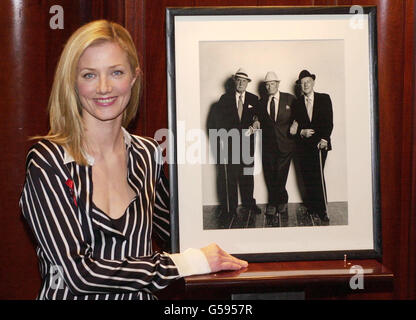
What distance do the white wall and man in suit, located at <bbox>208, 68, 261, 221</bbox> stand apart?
0.02 m

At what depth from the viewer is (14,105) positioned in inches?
78.3

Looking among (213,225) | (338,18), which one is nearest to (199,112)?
(213,225)

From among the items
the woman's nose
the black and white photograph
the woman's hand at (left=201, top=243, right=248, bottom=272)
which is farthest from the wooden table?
the woman's nose

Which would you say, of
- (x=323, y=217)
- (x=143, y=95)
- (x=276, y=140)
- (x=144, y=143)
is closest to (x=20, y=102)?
(x=143, y=95)

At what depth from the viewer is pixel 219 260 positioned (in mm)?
1494

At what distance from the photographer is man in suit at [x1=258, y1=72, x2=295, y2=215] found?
1.55 meters

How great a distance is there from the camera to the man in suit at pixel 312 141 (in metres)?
1.56

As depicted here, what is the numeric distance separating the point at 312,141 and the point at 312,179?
3.8 inches

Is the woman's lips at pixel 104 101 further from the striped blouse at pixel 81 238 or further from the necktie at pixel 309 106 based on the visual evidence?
the necktie at pixel 309 106

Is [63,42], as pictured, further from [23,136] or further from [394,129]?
[394,129]

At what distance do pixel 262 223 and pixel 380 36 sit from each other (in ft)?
2.39

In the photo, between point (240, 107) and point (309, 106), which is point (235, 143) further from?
point (309, 106)

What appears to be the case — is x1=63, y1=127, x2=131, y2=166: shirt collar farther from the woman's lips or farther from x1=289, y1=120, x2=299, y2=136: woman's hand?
x1=289, y1=120, x2=299, y2=136: woman's hand

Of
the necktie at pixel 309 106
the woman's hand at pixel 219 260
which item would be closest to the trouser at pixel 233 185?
the woman's hand at pixel 219 260
